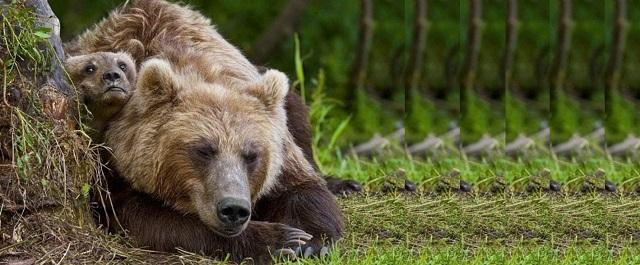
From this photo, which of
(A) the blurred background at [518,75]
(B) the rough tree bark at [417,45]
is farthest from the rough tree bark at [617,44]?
(B) the rough tree bark at [417,45]

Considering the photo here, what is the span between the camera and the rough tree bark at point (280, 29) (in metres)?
11.6

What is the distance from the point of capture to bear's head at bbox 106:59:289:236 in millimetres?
5742

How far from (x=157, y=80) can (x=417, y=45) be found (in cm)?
301

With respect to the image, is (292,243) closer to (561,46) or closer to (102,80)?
(102,80)

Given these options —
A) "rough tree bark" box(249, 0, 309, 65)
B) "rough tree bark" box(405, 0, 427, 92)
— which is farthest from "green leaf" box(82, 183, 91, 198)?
"rough tree bark" box(249, 0, 309, 65)

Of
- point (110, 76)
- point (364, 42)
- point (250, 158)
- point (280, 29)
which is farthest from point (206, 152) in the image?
point (280, 29)

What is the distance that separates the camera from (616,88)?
8.30 m

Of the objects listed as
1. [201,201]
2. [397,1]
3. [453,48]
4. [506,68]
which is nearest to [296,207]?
[201,201]

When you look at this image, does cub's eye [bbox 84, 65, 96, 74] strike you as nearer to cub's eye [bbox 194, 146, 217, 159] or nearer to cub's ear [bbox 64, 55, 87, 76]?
cub's ear [bbox 64, 55, 87, 76]

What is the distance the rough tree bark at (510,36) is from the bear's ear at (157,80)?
9.13 feet

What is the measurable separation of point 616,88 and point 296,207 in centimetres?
334

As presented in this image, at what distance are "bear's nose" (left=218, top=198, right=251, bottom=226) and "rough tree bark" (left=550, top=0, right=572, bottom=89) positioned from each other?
345cm

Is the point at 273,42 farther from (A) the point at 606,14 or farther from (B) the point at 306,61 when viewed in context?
(A) the point at 606,14

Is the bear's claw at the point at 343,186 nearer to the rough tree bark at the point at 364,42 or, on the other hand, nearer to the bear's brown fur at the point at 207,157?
the bear's brown fur at the point at 207,157
